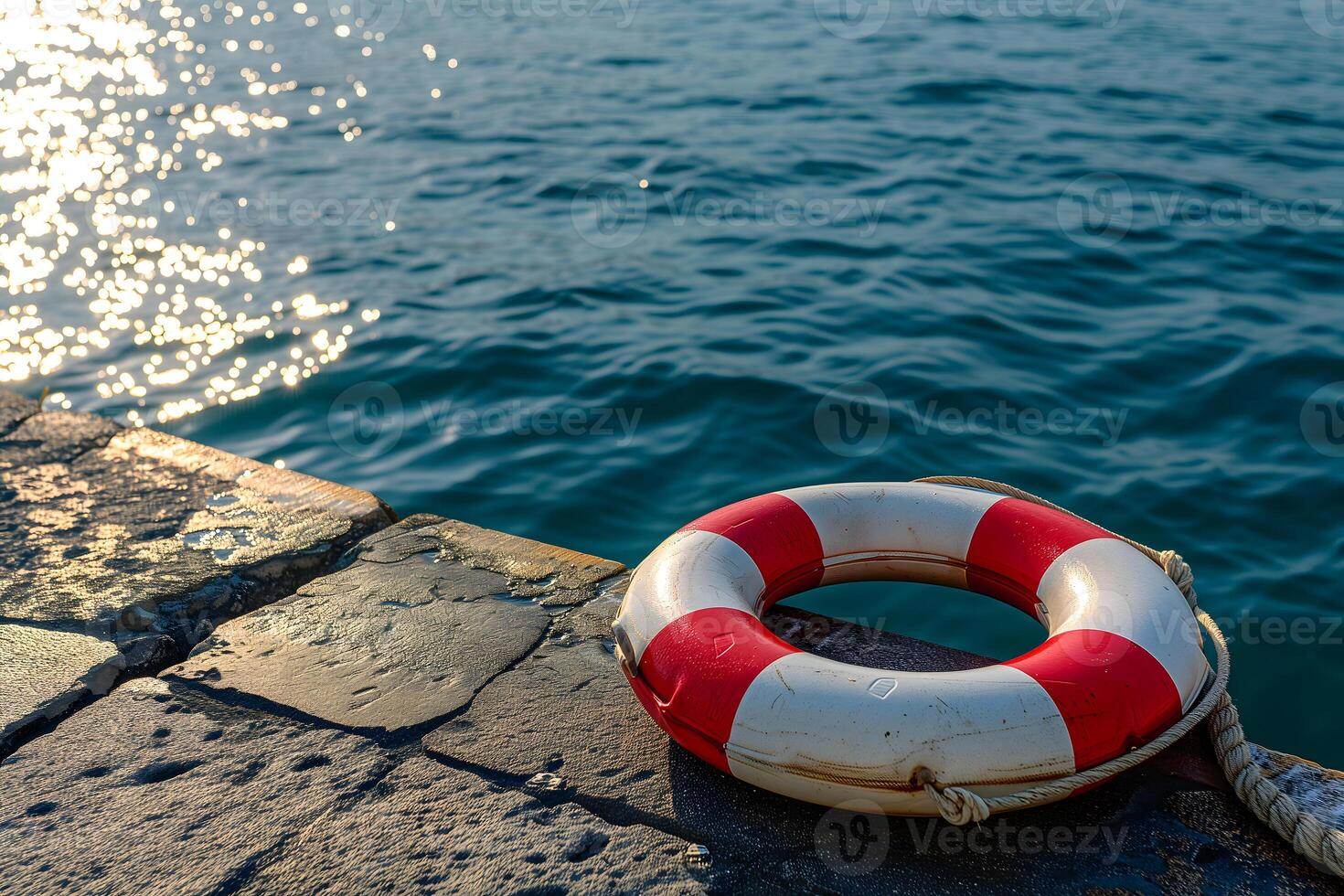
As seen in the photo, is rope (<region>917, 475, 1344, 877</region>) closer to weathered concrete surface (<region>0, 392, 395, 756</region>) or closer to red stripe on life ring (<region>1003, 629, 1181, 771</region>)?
red stripe on life ring (<region>1003, 629, 1181, 771</region>)

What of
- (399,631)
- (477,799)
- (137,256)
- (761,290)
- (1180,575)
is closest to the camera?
(477,799)

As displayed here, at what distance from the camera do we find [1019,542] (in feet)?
6.75

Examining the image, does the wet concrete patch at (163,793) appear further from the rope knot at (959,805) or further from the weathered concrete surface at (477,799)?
the rope knot at (959,805)

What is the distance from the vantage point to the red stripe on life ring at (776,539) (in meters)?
2.06

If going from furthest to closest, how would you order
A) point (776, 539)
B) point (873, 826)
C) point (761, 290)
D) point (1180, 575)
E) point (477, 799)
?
point (761, 290) → point (776, 539) → point (1180, 575) → point (477, 799) → point (873, 826)

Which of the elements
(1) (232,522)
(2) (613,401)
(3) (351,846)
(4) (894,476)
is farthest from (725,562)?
(2) (613,401)

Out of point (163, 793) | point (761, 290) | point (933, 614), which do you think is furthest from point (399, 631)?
point (761, 290)

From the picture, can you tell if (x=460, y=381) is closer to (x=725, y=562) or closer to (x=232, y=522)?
(x=232, y=522)

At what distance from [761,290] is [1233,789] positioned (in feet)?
11.0

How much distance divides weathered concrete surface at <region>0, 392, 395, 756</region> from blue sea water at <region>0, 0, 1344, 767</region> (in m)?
0.71

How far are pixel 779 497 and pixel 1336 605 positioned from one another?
5.45 feet

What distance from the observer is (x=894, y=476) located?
3500 millimetres

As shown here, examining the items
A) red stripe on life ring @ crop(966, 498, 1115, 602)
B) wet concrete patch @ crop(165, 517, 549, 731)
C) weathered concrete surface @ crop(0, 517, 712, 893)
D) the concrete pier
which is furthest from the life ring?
wet concrete patch @ crop(165, 517, 549, 731)

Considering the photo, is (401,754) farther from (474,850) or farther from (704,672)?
(704,672)
